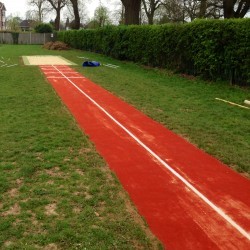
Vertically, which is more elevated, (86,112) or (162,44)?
(162,44)

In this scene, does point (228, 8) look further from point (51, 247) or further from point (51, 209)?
point (51, 247)

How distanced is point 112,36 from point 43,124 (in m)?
19.3

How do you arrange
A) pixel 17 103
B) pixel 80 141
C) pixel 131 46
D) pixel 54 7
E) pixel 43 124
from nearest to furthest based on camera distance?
1. pixel 80 141
2. pixel 43 124
3. pixel 17 103
4. pixel 131 46
5. pixel 54 7

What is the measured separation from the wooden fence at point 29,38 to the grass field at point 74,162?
152 ft

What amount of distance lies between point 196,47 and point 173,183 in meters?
12.0

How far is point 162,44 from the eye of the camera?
63.0 feet

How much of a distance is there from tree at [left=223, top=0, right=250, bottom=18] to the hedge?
1038cm

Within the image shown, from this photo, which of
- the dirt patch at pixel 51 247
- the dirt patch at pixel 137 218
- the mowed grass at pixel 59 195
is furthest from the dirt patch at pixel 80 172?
the dirt patch at pixel 51 247

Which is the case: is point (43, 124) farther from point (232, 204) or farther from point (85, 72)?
point (85, 72)

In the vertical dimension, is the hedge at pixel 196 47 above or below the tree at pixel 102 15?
below

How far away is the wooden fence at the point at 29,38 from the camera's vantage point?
5603 centimetres

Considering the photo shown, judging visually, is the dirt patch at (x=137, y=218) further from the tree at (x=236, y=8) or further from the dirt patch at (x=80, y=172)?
the tree at (x=236, y=8)

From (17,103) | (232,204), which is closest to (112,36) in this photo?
(17,103)

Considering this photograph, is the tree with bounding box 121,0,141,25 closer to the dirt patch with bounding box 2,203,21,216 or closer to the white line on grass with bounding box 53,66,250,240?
the white line on grass with bounding box 53,66,250,240
